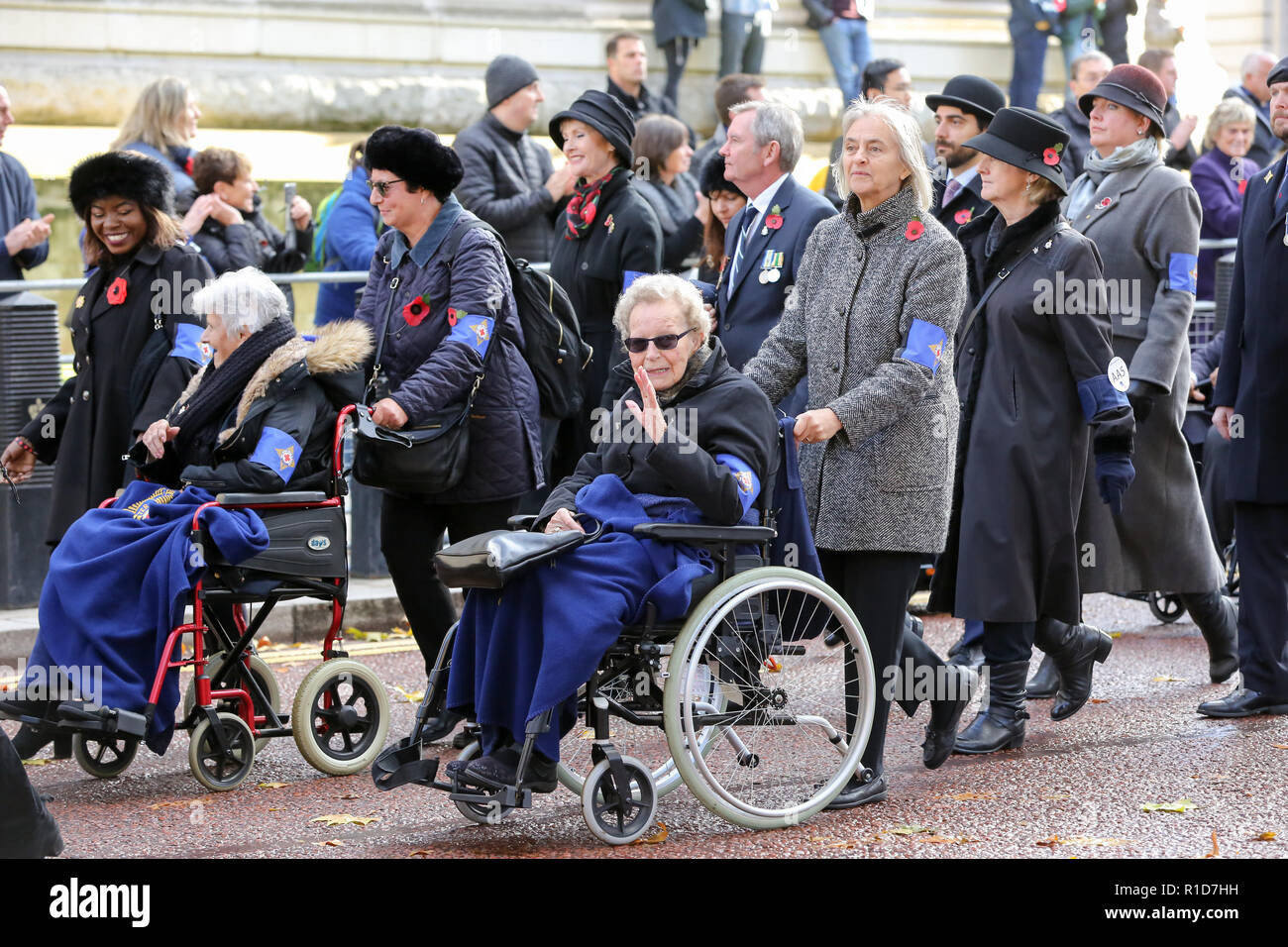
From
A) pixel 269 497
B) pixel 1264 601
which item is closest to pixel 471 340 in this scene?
pixel 269 497

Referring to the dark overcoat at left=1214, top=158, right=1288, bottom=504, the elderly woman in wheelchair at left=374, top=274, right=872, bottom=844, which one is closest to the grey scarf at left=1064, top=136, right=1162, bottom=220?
the dark overcoat at left=1214, top=158, right=1288, bottom=504

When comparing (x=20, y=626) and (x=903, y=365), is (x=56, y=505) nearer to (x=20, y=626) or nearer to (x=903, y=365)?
(x=20, y=626)

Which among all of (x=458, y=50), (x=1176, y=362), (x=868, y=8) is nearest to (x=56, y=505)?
(x=1176, y=362)

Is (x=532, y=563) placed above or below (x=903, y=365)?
below

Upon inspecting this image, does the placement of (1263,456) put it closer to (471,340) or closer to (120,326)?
(471,340)

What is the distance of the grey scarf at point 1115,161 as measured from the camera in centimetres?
773

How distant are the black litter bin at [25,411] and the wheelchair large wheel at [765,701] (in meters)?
4.22

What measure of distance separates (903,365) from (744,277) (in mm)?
1297

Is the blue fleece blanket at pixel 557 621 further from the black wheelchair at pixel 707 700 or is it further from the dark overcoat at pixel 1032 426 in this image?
the dark overcoat at pixel 1032 426

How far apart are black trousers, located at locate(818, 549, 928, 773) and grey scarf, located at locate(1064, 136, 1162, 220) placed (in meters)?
2.35

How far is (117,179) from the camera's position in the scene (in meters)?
7.36

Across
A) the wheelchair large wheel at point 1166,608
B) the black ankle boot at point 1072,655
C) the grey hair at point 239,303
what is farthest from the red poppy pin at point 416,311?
the wheelchair large wheel at point 1166,608

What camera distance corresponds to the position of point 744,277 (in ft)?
23.5
